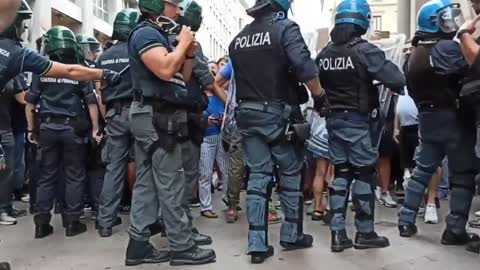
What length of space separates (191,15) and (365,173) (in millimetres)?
2098

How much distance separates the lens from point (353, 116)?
4859mm

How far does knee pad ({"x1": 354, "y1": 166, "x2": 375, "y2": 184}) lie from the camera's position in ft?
16.0

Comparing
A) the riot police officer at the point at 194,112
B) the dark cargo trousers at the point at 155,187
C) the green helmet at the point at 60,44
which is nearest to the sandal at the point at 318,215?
the riot police officer at the point at 194,112

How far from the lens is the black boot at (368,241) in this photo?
4898mm

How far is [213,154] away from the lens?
21.9 ft

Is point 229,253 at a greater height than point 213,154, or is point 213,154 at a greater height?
point 213,154

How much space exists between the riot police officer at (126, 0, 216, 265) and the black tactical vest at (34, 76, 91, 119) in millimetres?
1428

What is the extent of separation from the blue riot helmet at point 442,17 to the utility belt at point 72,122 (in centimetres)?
328

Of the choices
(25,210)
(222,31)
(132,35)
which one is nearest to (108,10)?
(25,210)

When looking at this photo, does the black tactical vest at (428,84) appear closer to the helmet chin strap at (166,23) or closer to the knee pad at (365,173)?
the knee pad at (365,173)

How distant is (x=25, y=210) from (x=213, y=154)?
2.36 m

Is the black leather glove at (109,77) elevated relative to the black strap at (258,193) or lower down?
elevated

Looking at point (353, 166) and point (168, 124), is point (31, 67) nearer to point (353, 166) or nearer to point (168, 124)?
point (168, 124)

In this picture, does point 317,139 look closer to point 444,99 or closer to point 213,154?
point 213,154
